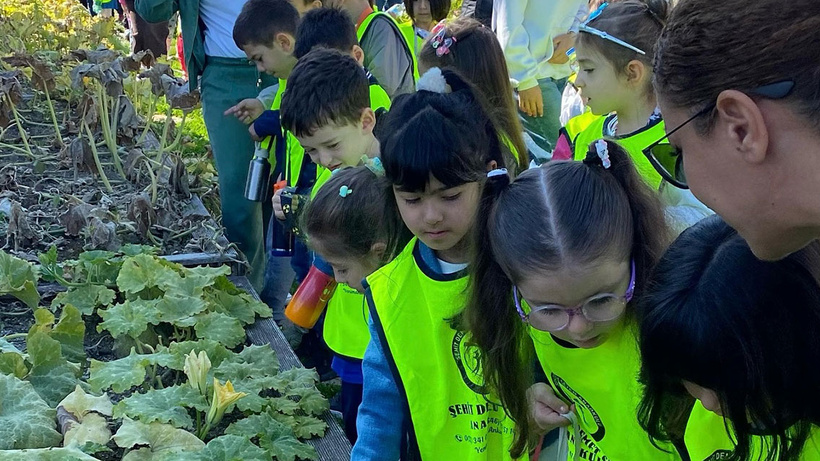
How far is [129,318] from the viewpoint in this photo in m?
2.88

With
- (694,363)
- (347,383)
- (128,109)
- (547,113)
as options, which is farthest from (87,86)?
(694,363)

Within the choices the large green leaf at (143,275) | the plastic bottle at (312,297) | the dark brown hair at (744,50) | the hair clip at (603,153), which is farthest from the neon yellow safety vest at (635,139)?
the large green leaf at (143,275)

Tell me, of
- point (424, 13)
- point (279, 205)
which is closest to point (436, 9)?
point (424, 13)

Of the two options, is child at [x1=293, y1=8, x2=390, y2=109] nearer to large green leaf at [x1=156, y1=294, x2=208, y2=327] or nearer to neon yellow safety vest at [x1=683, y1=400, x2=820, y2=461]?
large green leaf at [x1=156, y1=294, x2=208, y2=327]

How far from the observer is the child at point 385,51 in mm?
3805

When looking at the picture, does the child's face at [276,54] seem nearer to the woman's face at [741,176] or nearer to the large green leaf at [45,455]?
the large green leaf at [45,455]

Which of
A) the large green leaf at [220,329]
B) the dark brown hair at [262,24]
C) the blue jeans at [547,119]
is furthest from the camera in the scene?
the blue jeans at [547,119]

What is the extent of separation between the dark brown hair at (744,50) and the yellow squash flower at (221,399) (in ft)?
5.53

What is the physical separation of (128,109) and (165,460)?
288 cm

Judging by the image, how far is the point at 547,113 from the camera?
4395mm

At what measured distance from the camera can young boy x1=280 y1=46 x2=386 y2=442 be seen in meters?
2.67

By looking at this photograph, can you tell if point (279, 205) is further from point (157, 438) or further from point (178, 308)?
point (157, 438)

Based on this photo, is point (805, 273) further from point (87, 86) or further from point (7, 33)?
point (7, 33)

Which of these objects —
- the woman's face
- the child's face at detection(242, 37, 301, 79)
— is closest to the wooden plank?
the child's face at detection(242, 37, 301, 79)
